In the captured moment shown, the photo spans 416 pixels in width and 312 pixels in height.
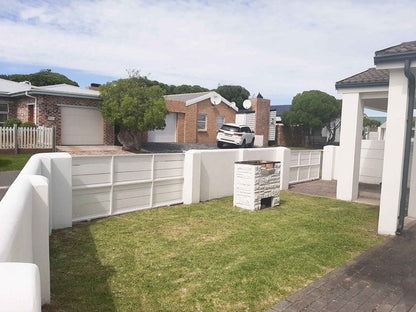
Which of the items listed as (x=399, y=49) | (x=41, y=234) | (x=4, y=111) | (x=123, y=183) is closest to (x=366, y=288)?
(x=41, y=234)

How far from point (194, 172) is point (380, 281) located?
17.4ft

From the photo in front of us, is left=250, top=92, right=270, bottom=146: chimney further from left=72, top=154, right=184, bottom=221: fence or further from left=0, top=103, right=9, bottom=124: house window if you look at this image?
left=72, top=154, right=184, bottom=221: fence

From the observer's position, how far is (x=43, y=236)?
12.0 feet

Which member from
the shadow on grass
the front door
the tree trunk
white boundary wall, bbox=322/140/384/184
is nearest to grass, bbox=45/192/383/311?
the shadow on grass

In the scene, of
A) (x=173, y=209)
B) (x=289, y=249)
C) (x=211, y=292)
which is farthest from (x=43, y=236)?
(x=173, y=209)

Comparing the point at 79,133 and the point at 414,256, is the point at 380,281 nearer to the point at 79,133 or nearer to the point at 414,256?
the point at 414,256

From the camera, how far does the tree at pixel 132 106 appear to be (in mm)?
20125

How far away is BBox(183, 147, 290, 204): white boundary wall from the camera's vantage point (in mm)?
9141

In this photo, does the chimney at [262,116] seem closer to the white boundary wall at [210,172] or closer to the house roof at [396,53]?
the white boundary wall at [210,172]

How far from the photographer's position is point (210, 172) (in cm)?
979

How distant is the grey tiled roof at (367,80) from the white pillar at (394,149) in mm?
2917

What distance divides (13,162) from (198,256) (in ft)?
39.3

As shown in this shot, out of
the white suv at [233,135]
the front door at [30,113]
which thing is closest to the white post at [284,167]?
the white suv at [233,135]

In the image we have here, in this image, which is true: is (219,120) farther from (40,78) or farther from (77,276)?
(40,78)
